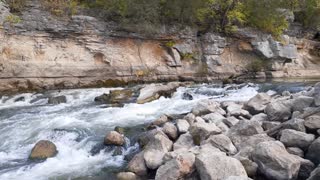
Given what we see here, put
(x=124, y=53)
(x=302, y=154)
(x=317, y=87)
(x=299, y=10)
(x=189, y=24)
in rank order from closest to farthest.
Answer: (x=302, y=154), (x=317, y=87), (x=124, y=53), (x=189, y=24), (x=299, y=10)

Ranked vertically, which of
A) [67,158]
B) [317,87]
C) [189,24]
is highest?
[189,24]

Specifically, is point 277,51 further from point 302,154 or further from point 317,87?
point 302,154

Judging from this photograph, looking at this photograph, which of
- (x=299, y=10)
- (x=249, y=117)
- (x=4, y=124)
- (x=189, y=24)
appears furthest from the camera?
(x=299, y=10)

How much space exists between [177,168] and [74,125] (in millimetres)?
4435

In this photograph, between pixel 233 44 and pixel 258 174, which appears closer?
pixel 258 174

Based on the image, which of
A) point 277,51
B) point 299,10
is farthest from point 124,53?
point 299,10

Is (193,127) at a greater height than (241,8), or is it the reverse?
(241,8)

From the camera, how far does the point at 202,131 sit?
6.80 meters

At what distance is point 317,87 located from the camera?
7.75 metres

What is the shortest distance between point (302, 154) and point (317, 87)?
2632 millimetres

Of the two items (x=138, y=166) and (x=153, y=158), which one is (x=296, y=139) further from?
(x=138, y=166)

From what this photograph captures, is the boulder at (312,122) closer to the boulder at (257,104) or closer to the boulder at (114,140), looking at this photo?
the boulder at (257,104)

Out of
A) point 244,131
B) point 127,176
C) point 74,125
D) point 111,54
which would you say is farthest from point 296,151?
point 111,54

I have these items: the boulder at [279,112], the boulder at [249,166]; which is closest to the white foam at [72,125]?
the boulder at [249,166]
